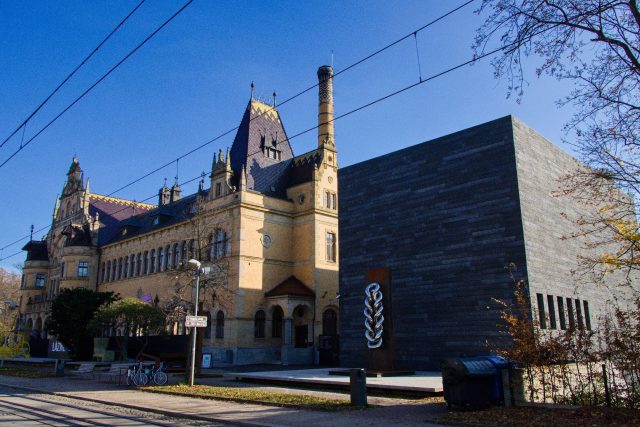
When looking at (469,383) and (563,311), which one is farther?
(563,311)

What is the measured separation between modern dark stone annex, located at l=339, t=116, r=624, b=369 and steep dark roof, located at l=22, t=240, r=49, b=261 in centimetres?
5246

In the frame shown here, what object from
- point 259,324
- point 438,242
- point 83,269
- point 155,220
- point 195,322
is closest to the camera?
point 195,322

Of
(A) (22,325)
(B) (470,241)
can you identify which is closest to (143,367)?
(B) (470,241)

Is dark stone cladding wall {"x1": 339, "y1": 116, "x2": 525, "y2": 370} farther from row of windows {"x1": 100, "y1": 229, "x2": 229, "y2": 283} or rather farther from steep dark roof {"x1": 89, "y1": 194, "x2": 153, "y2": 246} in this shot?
steep dark roof {"x1": 89, "y1": 194, "x2": 153, "y2": 246}

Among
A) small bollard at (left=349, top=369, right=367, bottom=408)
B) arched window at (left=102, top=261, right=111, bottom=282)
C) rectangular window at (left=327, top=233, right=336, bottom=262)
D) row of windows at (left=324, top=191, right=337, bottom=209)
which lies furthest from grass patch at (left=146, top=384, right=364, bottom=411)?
arched window at (left=102, top=261, right=111, bottom=282)

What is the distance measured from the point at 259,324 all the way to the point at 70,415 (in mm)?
26029

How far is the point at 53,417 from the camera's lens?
12578 mm

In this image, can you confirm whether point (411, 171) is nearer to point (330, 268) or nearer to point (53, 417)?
point (330, 268)

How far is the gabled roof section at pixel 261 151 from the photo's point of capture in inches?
1671

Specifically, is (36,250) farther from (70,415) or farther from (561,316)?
(561,316)

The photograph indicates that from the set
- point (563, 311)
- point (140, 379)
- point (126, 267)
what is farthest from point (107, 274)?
point (563, 311)

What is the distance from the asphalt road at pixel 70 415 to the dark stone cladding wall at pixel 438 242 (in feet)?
46.6

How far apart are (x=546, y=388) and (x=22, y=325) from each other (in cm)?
6782

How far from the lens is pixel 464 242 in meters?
24.2
